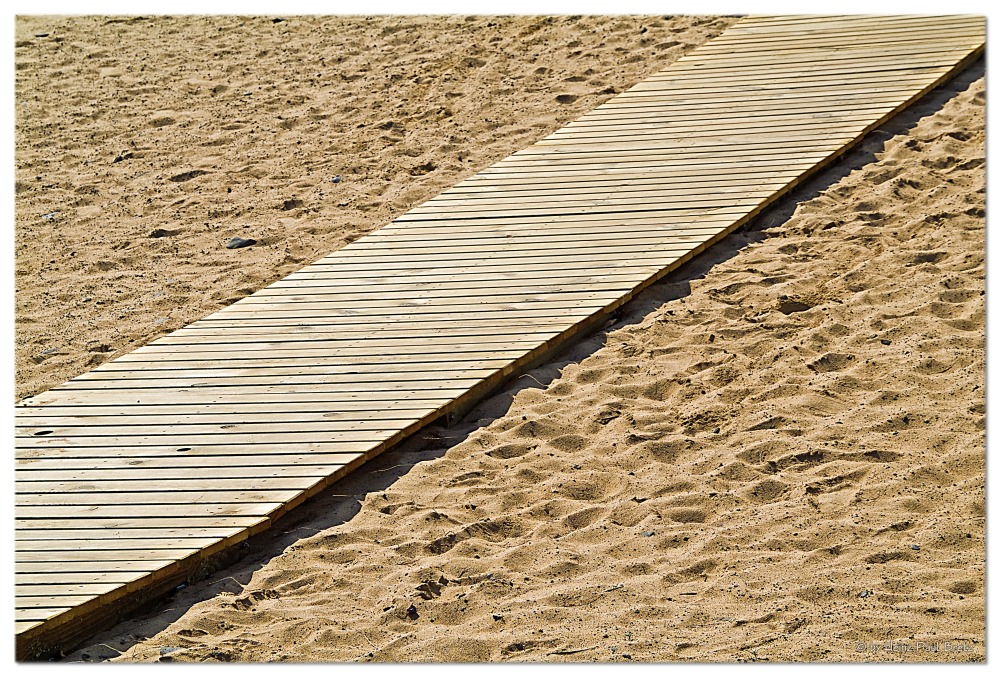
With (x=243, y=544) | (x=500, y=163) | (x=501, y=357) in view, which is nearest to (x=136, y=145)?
(x=500, y=163)

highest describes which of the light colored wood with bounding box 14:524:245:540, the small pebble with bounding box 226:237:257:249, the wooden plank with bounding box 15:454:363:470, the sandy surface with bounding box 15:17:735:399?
the sandy surface with bounding box 15:17:735:399

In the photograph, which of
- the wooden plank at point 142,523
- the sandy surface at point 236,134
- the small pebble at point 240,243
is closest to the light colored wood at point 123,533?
the wooden plank at point 142,523

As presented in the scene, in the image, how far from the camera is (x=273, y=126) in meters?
8.00

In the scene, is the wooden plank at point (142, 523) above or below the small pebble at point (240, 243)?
below

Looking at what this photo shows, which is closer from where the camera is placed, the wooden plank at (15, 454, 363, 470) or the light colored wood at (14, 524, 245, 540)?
the light colored wood at (14, 524, 245, 540)

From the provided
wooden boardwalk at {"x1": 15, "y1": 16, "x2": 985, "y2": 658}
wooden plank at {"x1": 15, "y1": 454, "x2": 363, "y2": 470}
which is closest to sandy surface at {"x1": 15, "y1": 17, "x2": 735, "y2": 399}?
wooden boardwalk at {"x1": 15, "y1": 16, "x2": 985, "y2": 658}

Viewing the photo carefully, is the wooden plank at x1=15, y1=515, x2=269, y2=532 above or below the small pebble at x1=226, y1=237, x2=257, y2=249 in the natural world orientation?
below

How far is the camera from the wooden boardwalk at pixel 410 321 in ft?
13.7

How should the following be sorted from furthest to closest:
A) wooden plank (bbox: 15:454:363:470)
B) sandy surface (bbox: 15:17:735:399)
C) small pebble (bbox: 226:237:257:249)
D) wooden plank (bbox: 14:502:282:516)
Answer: small pebble (bbox: 226:237:257:249), sandy surface (bbox: 15:17:735:399), wooden plank (bbox: 15:454:363:470), wooden plank (bbox: 14:502:282:516)

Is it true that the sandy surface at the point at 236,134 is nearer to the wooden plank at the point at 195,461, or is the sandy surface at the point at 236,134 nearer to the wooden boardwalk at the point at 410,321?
the wooden boardwalk at the point at 410,321

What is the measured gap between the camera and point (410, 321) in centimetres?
541

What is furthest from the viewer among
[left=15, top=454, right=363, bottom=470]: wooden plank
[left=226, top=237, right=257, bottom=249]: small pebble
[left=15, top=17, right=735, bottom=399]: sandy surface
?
[left=226, top=237, right=257, bottom=249]: small pebble

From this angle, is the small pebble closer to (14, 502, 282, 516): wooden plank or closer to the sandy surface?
the sandy surface

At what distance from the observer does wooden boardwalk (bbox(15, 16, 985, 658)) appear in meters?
4.17
